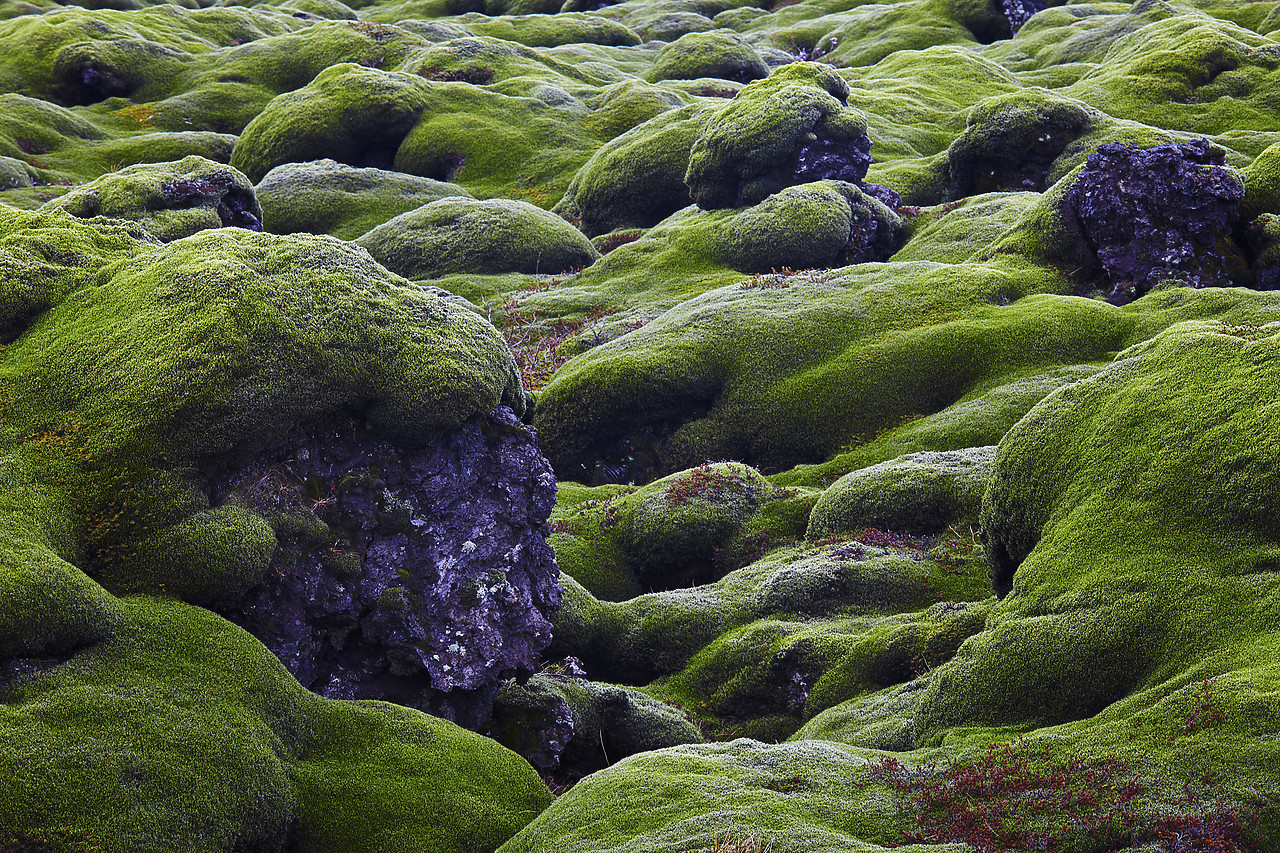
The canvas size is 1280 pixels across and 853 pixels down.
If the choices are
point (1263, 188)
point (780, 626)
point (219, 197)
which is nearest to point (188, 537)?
point (780, 626)

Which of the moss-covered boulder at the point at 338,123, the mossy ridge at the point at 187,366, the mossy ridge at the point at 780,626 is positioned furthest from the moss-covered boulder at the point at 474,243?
the mossy ridge at the point at 187,366

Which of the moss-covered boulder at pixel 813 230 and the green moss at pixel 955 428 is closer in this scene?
the green moss at pixel 955 428

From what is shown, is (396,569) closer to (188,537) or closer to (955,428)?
(188,537)

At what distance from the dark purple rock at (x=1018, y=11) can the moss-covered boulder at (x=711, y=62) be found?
30.7m

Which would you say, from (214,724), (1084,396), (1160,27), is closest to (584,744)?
(214,724)

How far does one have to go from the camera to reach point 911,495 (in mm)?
20328

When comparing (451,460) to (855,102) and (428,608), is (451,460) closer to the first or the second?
(428,608)

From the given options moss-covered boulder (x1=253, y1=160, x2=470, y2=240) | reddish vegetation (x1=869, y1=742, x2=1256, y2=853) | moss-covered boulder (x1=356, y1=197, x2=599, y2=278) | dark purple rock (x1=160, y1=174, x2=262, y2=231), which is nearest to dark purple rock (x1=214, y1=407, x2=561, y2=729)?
reddish vegetation (x1=869, y1=742, x2=1256, y2=853)

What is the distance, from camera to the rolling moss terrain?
8789 mm

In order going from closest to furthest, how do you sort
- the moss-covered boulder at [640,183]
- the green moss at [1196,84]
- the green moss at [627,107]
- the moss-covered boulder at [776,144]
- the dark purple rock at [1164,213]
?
the dark purple rock at [1164,213]
the moss-covered boulder at [776,144]
the moss-covered boulder at [640,183]
the green moss at [1196,84]
the green moss at [627,107]

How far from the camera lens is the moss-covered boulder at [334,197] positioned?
48250 millimetres

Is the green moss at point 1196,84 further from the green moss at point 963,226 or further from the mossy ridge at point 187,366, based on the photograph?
the mossy ridge at point 187,366

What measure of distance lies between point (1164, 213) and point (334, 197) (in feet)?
133

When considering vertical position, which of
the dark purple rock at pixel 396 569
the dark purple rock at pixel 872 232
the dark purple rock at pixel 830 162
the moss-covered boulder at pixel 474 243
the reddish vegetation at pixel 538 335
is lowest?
the reddish vegetation at pixel 538 335
